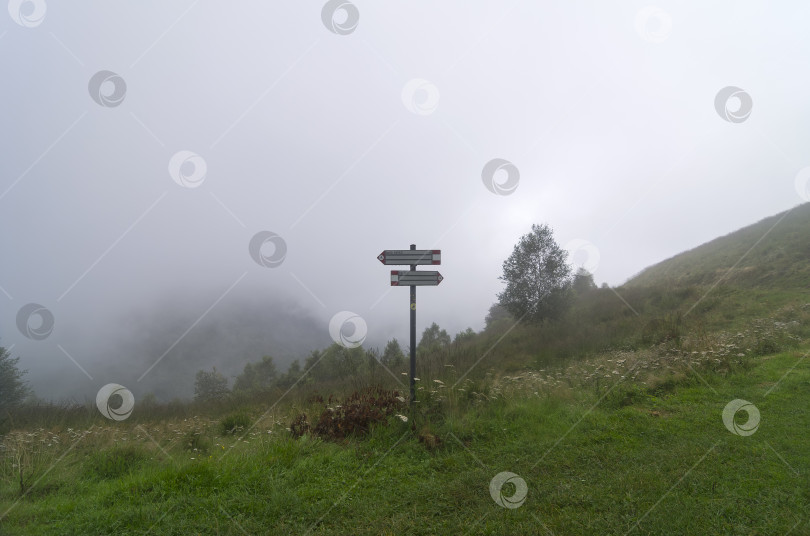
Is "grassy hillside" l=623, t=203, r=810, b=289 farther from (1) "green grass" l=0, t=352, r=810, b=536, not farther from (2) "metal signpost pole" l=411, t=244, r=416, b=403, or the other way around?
(2) "metal signpost pole" l=411, t=244, r=416, b=403

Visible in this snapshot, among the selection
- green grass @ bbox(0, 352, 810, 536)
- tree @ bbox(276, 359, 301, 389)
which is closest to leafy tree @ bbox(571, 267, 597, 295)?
tree @ bbox(276, 359, 301, 389)

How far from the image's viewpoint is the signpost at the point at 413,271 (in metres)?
6.72

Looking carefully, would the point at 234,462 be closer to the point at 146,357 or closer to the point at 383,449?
the point at 383,449

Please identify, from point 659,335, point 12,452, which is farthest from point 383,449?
point 659,335

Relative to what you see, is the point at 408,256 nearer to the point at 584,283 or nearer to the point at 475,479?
the point at 475,479

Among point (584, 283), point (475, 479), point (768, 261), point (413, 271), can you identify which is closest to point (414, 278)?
Answer: point (413, 271)

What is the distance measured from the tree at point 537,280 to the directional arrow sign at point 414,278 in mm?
15610

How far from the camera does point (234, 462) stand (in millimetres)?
4523

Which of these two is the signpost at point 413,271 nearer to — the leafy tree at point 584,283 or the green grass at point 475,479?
the green grass at point 475,479

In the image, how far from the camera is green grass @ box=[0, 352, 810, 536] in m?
3.28

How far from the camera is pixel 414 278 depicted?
6.77 m

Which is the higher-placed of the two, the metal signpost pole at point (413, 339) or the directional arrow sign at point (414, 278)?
the directional arrow sign at point (414, 278)

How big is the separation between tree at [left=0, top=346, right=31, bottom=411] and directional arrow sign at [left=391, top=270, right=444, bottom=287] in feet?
54.6

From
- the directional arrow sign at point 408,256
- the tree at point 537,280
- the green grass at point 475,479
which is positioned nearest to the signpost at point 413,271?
the directional arrow sign at point 408,256
